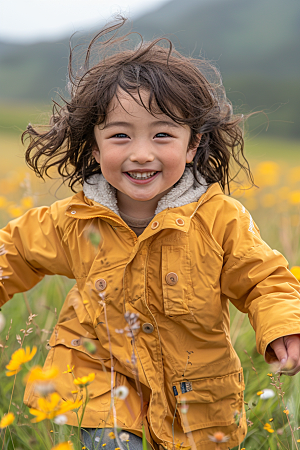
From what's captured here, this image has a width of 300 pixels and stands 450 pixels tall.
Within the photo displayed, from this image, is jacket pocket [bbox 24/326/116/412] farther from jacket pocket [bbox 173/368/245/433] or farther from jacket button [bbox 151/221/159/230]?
jacket button [bbox 151/221/159/230]

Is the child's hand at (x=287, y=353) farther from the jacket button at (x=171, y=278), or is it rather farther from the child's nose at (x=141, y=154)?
the child's nose at (x=141, y=154)

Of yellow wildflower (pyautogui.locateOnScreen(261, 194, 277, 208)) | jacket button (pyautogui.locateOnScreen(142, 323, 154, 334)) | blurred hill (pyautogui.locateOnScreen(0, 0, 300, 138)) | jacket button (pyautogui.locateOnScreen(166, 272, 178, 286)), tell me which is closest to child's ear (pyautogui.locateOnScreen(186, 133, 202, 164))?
jacket button (pyautogui.locateOnScreen(166, 272, 178, 286))

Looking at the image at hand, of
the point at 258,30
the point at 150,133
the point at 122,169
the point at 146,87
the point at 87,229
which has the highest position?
the point at 258,30

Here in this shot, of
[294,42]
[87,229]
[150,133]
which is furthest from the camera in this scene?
[294,42]

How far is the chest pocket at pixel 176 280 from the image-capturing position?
5.22ft

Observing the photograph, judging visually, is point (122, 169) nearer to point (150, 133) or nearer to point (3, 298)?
point (150, 133)

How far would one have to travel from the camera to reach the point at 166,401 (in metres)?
1.64

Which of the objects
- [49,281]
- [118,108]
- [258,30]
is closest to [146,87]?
[118,108]

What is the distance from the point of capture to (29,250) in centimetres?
178

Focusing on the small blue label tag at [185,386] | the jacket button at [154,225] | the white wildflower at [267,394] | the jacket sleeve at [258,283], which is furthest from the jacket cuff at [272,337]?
the jacket button at [154,225]

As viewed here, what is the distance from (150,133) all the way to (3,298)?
0.89m

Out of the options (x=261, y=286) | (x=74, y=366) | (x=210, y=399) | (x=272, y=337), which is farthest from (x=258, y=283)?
(x=74, y=366)

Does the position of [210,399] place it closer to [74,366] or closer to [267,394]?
[74,366]

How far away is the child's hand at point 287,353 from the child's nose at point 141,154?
732 millimetres
